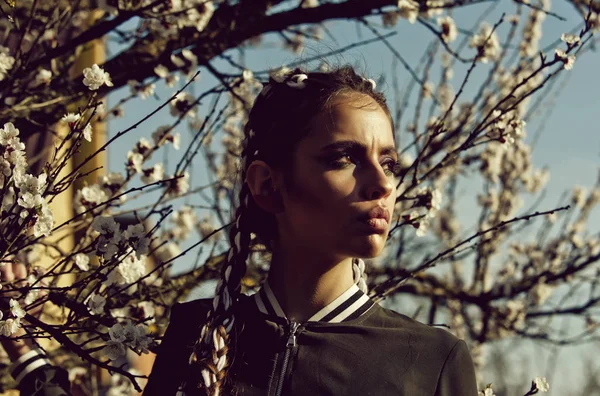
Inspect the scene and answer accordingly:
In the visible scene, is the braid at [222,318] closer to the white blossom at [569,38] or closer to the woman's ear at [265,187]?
the woman's ear at [265,187]

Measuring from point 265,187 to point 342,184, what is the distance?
302 mm

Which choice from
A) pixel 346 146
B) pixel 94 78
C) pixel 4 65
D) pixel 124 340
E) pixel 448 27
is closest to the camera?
pixel 346 146

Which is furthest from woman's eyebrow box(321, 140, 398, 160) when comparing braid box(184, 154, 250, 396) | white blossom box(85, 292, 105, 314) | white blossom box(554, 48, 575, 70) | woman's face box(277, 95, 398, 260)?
white blossom box(554, 48, 575, 70)

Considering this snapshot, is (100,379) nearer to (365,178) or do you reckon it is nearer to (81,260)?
(81,260)

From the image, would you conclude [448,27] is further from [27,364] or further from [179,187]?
[27,364]

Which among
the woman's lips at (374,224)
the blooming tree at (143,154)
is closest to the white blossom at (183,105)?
the blooming tree at (143,154)

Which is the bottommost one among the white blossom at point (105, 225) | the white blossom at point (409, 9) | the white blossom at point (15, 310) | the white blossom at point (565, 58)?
the white blossom at point (15, 310)

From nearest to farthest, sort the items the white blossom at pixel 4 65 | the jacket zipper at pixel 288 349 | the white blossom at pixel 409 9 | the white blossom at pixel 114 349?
the jacket zipper at pixel 288 349
the white blossom at pixel 114 349
the white blossom at pixel 4 65
the white blossom at pixel 409 9

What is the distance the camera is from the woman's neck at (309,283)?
2.30m

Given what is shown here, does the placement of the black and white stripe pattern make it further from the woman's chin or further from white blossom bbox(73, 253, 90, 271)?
the woman's chin

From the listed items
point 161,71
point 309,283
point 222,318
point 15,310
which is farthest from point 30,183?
point 161,71

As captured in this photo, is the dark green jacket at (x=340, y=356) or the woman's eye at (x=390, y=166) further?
the woman's eye at (x=390, y=166)

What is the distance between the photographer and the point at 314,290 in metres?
2.31

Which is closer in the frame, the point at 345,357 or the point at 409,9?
the point at 345,357
